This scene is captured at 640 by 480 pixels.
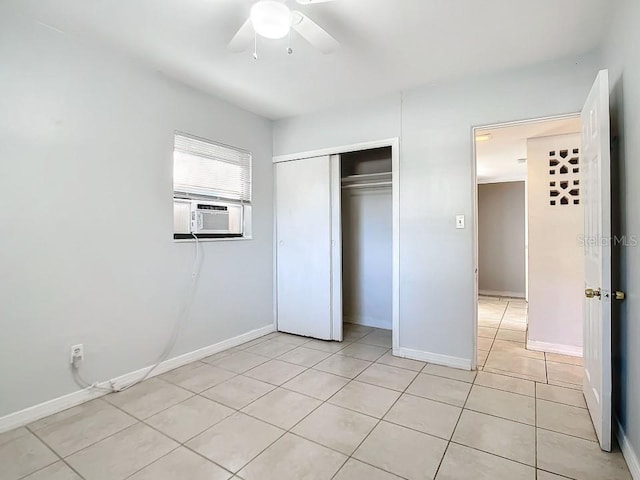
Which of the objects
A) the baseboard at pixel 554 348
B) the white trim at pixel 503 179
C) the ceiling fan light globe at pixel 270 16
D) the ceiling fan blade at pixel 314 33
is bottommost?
the baseboard at pixel 554 348

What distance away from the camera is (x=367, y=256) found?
169 inches

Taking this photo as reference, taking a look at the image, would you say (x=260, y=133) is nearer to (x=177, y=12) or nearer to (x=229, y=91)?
(x=229, y=91)

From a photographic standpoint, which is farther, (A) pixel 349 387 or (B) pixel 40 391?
(A) pixel 349 387

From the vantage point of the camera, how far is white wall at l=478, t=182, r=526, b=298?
6.53 metres

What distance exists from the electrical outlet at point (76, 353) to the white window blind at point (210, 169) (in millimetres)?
1404

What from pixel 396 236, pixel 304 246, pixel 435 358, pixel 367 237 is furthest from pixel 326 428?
pixel 367 237

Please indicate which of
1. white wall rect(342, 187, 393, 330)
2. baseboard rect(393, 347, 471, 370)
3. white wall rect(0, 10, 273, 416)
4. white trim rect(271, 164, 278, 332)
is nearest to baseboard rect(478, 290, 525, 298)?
white wall rect(342, 187, 393, 330)

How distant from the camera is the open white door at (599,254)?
170cm

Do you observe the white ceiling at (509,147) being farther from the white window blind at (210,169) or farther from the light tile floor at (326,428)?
the white window blind at (210,169)

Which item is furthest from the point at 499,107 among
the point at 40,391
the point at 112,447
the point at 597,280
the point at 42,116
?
the point at 40,391

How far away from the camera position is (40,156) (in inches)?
83.2

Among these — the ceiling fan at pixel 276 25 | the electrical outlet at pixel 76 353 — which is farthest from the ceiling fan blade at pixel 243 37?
the electrical outlet at pixel 76 353

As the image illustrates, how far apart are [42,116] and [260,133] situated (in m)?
2.06

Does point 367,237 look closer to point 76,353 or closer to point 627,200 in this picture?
point 627,200
